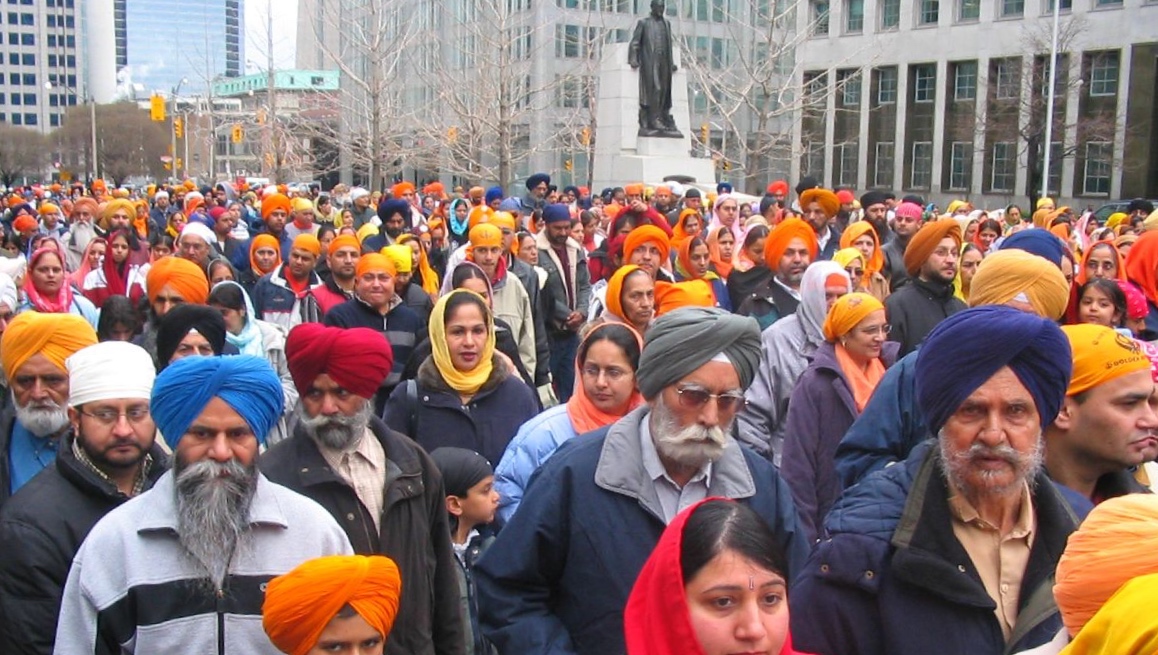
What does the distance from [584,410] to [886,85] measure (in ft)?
208

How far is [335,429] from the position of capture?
14.2 feet

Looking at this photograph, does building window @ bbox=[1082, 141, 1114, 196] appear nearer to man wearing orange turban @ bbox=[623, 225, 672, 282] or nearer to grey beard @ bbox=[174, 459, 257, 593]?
man wearing orange turban @ bbox=[623, 225, 672, 282]

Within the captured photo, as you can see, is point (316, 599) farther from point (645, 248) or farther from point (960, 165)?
point (960, 165)

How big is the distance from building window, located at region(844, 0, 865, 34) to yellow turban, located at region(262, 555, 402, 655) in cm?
6526

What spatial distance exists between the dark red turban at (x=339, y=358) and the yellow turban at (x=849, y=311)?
2.29 m

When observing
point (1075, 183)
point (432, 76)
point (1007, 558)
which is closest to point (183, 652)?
point (1007, 558)

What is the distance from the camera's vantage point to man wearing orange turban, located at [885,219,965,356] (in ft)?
23.7

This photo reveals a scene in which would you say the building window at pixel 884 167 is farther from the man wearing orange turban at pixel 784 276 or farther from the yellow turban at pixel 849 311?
the yellow turban at pixel 849 311

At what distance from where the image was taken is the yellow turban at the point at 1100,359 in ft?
12.1

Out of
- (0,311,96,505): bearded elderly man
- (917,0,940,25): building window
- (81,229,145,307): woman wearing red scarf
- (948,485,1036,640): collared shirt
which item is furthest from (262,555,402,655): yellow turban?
(917,0,940,25): building window

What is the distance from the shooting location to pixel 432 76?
3709cm

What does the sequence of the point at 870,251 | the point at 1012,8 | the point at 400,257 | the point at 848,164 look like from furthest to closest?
the point at 848,164
the point at 1012,8
the point at 870,251
the point at 400,257

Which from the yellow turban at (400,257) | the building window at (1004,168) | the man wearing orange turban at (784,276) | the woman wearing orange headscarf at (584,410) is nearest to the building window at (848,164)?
the building window at (1004,168)

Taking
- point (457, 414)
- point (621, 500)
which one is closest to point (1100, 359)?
point (621, 500)
